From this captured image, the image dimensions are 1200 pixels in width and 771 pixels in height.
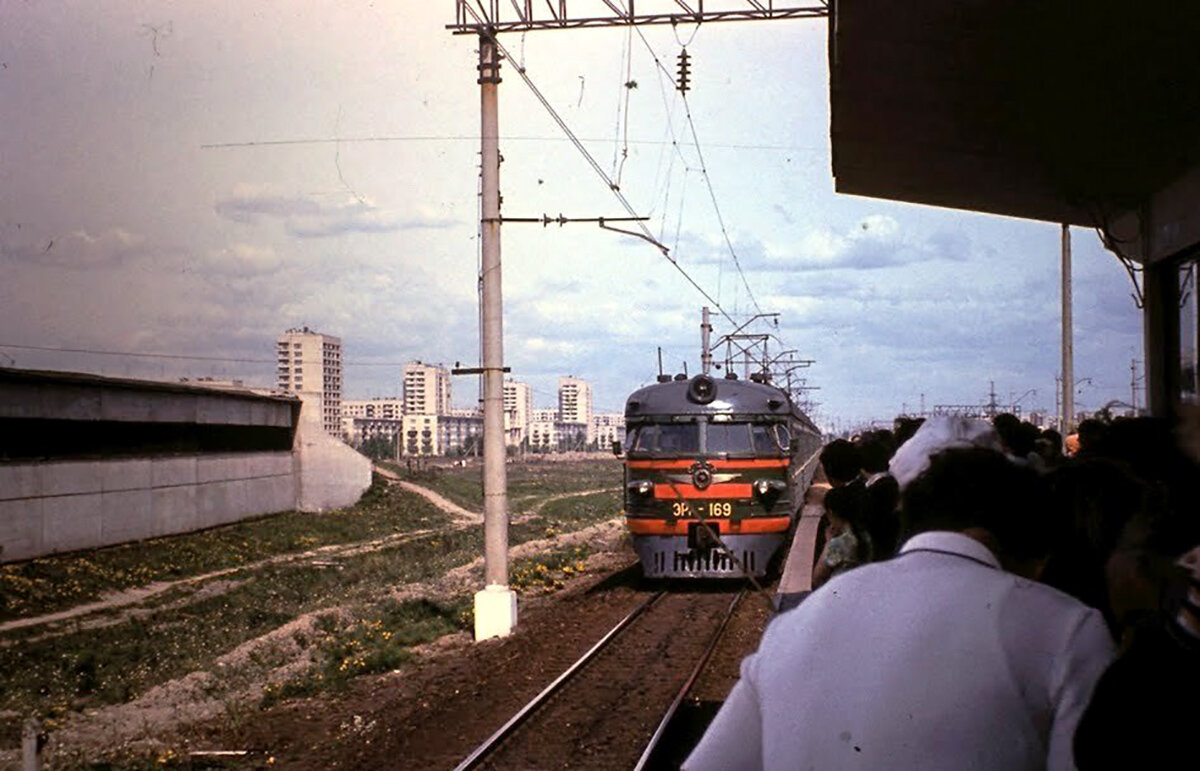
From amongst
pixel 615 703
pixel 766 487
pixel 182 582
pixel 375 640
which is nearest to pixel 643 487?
pixel 766 487

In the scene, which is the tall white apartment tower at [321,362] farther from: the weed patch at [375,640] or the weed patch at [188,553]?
the weed patch at [375,640]

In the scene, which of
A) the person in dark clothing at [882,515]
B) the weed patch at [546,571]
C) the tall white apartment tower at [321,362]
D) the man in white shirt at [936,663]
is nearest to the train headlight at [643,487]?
the weed patch at [546,571]

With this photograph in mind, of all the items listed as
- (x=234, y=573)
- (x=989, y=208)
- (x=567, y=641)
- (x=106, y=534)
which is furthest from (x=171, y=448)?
(x=989, y=208)

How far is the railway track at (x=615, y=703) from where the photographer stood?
9.05 metres

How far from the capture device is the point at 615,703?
10984 millimetres

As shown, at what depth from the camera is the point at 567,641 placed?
1432 centimetres

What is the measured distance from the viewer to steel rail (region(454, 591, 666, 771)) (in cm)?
881

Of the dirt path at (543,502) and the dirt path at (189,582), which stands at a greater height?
the dirt path at (189,582)

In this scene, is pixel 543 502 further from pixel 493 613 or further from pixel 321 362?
pixel 321 362

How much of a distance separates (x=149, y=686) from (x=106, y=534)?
52.0ft

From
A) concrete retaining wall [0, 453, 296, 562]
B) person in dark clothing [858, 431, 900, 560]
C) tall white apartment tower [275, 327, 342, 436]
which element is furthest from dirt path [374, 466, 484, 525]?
tall white apartment tower [275, 327, 342, 436]

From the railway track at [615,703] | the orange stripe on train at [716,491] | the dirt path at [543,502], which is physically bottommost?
the dirt path at [543,502]

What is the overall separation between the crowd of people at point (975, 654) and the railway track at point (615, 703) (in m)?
6.38

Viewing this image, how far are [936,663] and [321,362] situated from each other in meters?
153
